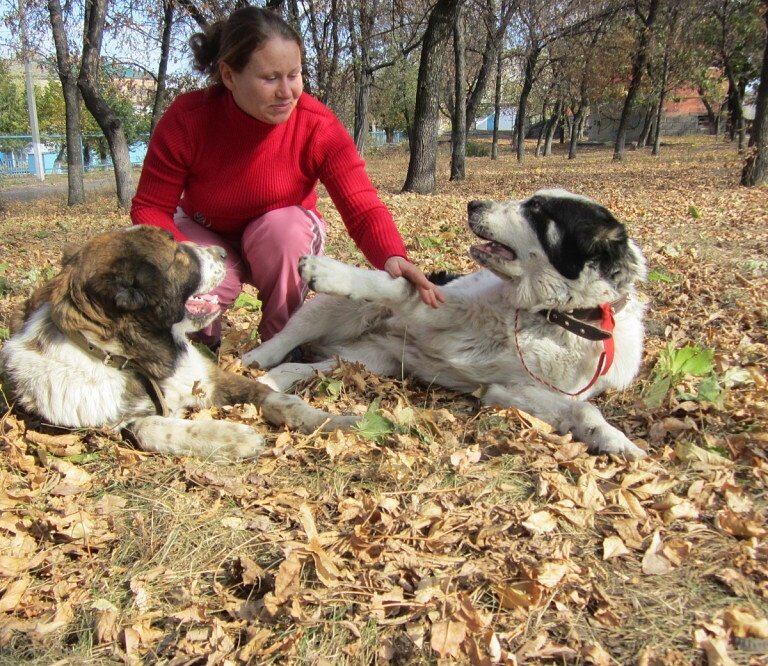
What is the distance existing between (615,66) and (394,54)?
37.1 ft

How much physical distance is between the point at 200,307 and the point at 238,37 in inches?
58.8

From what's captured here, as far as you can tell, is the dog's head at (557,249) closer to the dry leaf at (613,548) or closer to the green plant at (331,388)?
the green plant at (331,388)

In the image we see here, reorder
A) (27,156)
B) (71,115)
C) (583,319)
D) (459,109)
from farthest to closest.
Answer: (27,156) → (459,109) → (71,115) → (583,319)

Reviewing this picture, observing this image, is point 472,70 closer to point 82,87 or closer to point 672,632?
point 82,87

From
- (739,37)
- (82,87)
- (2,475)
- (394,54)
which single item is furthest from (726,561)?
(739,37)

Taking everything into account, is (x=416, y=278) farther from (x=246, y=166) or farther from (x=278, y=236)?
(x=246, y=166)

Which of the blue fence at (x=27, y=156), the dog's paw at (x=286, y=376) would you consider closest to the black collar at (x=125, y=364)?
the dog's paw at (x=286, y=376)

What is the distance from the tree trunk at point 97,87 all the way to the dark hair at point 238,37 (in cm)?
884

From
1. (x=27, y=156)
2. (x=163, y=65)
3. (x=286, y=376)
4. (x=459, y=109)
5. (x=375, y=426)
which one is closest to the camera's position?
(x=375, y=426)

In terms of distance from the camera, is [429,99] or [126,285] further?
[429,99]

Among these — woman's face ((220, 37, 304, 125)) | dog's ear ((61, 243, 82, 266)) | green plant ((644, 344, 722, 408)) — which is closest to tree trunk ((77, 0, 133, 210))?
woman's face ((220, 37, 304, 125))

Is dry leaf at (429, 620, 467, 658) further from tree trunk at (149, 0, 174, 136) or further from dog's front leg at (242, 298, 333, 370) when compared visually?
tree trunk at (149, 0, 174, 136)

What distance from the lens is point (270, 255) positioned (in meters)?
3.76

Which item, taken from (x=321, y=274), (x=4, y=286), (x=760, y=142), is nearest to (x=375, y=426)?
(x=321, y=274)
